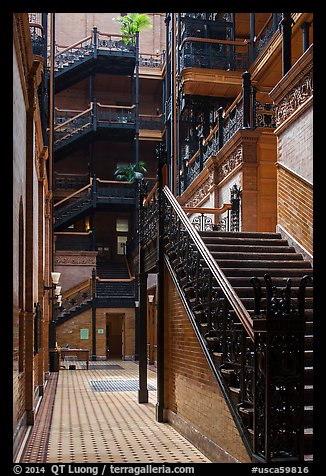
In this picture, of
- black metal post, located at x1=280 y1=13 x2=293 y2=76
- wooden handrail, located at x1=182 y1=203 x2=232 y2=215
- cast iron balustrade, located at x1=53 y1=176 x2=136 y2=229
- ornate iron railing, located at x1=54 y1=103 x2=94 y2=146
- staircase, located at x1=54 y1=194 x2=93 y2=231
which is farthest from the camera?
ornate iron railing, located at x1=54 y1=103 x2=94 y2=146

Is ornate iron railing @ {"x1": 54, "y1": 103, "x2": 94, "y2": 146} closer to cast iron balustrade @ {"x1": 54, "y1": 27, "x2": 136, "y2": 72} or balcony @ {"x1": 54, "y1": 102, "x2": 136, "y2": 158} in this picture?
balcony @ {"x1": 54, "y1": 102, "x2": 136, "y2": 158}

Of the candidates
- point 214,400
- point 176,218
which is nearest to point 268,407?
point 214,400

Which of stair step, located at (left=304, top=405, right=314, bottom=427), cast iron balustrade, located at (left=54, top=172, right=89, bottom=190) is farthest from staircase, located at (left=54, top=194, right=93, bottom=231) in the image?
stair step, located at (left=304, top=405, right=314, bottom=427)

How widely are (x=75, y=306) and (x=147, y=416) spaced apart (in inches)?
651

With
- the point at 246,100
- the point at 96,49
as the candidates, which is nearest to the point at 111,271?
the point at 96,49

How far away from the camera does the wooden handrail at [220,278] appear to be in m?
6.23

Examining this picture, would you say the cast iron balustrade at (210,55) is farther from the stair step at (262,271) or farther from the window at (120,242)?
the window at (120,242)

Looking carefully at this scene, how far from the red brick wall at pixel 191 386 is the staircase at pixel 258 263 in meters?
0.56

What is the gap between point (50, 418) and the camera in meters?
11.3

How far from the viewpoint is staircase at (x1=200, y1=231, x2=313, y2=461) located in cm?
832

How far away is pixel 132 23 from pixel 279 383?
98.9ft

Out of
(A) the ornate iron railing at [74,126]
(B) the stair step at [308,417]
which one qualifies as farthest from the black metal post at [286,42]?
(A) the ornate iron railing at [74,126]

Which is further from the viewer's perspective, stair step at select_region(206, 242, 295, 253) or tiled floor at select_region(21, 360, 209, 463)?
stair step at select_region(206, 242, 295, 253)

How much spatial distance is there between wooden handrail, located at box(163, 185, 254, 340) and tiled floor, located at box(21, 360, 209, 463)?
2132 mm
